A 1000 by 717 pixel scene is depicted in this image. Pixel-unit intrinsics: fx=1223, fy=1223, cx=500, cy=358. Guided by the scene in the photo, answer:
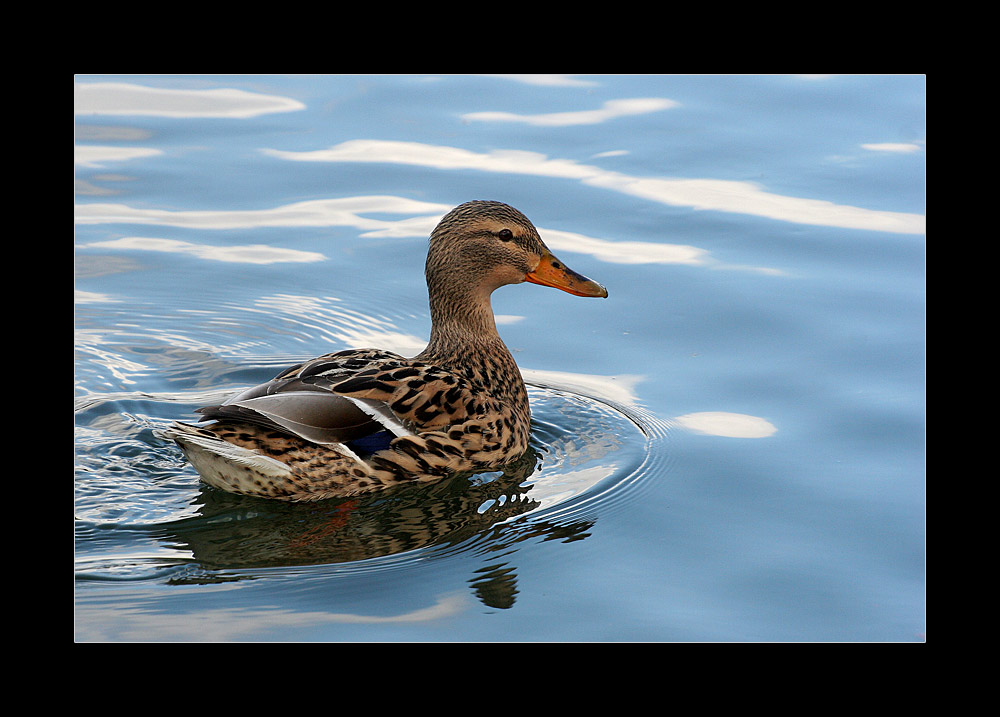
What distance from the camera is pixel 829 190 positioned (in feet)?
36.4

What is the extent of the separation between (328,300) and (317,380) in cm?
258

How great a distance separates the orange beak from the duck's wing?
129 cm

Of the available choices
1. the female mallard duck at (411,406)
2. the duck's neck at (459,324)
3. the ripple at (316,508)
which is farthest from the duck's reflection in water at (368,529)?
the duck's neck at (459,324)

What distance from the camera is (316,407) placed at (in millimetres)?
6559

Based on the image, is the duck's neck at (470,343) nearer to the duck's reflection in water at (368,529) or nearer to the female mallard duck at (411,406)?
the female mallard duck at (411,406)

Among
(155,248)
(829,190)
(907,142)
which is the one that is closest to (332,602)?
(155,248)

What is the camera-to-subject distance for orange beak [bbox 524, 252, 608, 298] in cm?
781

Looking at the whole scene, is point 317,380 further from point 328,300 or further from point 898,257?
point 898,257

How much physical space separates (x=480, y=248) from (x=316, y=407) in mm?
1633

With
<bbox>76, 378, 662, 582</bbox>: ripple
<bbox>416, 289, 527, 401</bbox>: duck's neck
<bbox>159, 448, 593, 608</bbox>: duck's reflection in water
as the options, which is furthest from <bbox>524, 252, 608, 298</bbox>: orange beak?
<bbox>159, 448, 593, 608</bbox>: duck's reflection in water

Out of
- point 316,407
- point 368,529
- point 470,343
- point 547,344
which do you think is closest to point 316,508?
point 368,529

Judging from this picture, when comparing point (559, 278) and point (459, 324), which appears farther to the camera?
point (559, 278)

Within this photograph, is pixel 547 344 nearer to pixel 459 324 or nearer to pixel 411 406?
pixel 459 324

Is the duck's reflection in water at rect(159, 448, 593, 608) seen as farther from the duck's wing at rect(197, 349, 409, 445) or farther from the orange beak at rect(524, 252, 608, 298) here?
the orange beak at rect(524, 252, 608, 298)
